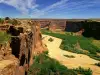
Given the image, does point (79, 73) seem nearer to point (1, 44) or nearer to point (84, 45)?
point (1, 44)

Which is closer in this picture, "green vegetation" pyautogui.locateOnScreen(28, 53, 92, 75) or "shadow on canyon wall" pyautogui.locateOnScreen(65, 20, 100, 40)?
"green vegetation" pyautogui.locateOnScreen(28, 53, 92, 75)

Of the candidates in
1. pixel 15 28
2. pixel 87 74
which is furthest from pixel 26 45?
pixel 87 74

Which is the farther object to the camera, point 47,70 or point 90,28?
point 90,28

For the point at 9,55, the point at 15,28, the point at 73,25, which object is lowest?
Answer: the point at 73,25

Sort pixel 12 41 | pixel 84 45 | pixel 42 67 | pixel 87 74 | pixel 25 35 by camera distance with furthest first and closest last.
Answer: pixel 84 45 → pixel 87 74 → pixel 42 67 → pixel 25 35 → pixel 12 41

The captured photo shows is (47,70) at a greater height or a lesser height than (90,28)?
greater

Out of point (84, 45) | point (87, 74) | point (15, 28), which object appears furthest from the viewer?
point (84, 45)

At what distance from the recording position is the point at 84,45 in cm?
4519

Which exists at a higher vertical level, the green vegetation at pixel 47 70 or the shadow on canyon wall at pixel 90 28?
the green vegetation at pixel 47 70

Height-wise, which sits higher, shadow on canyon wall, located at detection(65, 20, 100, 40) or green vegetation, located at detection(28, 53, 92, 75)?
green vegetation, located at detection(28, 53, 92, 75)

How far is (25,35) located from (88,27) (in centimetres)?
5126

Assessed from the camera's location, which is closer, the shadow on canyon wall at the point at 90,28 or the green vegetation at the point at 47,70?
the green vegetation at the point at 47,70

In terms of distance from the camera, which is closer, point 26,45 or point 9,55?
point 9,55

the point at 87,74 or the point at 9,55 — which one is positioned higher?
the point at 9,55
